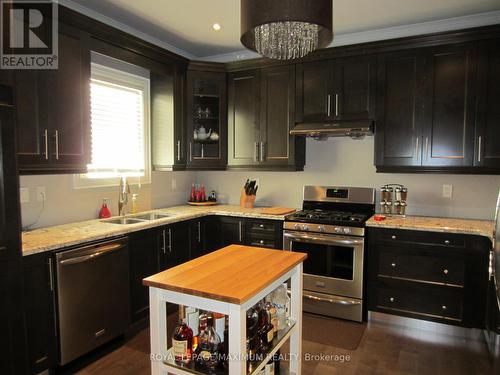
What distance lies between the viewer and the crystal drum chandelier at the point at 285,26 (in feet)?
4.60

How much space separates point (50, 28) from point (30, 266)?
5.32 feet

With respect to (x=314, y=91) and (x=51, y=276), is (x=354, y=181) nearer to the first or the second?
(x=314, y=91)

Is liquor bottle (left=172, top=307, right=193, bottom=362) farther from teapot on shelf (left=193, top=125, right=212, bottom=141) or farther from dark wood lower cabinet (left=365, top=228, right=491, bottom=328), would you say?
teapot on shelf (left=193, top=125, right=212, bottom=141)

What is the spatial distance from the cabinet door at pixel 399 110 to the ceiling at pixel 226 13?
1.17 feet

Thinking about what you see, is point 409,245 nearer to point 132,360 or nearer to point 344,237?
point 344,237

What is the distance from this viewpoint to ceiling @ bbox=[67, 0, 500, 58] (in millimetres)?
2967

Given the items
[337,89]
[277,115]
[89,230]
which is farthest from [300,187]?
[89,230]

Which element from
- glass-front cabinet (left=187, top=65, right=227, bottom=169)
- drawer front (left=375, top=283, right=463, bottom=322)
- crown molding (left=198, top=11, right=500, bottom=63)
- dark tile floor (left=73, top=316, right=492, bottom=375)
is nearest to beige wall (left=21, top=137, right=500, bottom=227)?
glass-front cabinet (left=187, top=65, right=227, bottom=169)

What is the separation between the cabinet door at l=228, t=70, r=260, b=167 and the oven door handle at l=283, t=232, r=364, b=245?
98 centimetres

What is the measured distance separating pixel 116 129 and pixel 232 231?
1548 mm

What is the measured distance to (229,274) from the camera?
171cm

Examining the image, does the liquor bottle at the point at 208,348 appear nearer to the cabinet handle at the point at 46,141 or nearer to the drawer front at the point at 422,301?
the cabinet handle at the point at 46,141

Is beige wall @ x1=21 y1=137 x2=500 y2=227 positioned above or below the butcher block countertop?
above

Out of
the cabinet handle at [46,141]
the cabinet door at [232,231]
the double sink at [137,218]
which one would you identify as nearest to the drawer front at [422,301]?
the cabinet door at [232,231]
